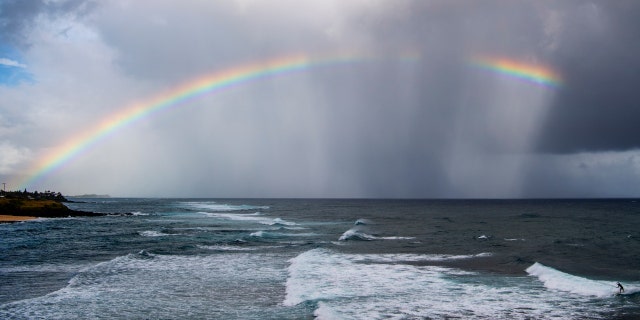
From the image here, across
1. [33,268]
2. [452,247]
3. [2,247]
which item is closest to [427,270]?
[452,247]

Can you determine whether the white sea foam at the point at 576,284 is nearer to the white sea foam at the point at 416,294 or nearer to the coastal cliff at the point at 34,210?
the white sea foam at the point at 416,294

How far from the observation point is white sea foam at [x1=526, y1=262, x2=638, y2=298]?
23.4 m

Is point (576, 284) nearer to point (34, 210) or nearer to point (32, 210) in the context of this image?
point (32, 210)

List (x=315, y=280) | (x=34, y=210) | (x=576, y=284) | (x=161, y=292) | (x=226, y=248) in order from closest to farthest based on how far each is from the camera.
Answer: (x=161, y=292) → (x=576, y=284) → (x=315, y=280) → (x=226, y=248) → (x=34, y=210)

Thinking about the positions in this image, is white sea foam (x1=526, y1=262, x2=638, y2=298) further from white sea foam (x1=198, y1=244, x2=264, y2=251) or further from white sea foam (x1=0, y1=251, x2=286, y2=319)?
white sea foam (x1=198, y1=244, x2=264, y2=251)

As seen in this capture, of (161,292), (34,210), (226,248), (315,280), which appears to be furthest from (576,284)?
(34,210)

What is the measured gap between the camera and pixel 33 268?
101 feet

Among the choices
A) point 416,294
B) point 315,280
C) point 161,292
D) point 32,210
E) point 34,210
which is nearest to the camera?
point 416,294

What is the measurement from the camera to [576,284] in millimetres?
25188

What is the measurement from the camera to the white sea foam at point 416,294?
19109mm

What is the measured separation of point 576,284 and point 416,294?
932 centimetres

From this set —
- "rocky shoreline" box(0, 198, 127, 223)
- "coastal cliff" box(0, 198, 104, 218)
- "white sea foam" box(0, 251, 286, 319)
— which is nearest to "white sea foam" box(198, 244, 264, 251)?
"white sea foam" box(0, 251, 286, 319)

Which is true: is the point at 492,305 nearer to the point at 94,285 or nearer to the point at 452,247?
the point at 94,285

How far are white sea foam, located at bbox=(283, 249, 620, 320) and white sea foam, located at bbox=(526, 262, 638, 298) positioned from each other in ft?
3.10
